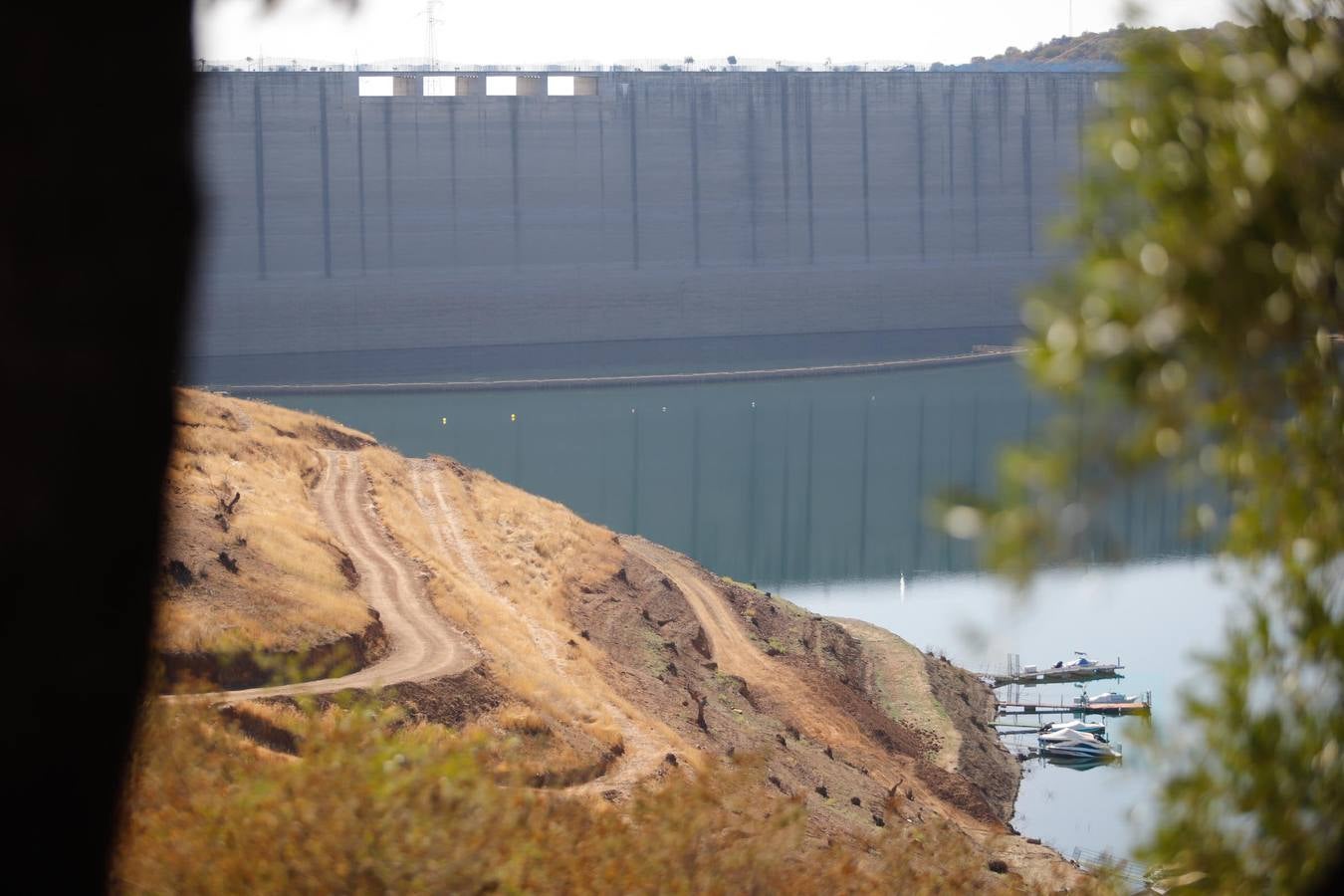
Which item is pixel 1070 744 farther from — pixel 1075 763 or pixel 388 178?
pixel 388 178

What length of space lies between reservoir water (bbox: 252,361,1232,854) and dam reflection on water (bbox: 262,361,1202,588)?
0.08 m

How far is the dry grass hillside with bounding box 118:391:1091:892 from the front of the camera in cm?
440

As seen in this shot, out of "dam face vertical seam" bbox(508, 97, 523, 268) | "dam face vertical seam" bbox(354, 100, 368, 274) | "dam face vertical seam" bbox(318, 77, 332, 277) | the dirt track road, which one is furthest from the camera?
"dam face vertical seam" bbox(508, 97, 523, 268)

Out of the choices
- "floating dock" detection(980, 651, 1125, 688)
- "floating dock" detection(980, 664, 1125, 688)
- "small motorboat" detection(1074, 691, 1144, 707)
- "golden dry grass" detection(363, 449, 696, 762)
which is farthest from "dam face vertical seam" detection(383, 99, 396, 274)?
"small motorboat" detection(1074, 691, 1144, 707)

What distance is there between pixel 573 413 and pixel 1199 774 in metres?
37.5

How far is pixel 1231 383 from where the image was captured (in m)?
2.03

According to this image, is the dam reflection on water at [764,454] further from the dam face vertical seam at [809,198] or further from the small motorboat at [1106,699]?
the dam face vertical seam at [809,198]

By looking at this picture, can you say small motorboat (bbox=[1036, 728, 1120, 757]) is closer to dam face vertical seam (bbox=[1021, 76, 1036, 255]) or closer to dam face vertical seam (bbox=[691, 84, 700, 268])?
dam face vertical seam (bbox=[691, 84, 700, 268])

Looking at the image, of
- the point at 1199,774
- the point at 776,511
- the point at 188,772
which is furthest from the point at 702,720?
the point at 776,511

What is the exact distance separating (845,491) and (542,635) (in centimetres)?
1795

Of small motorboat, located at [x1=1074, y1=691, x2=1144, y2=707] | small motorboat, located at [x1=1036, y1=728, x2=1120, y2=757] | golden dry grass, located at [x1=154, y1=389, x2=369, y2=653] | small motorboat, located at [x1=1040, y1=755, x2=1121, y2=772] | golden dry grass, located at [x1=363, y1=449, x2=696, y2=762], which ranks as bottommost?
small motorboat, located at [x1=1040, y1=755, x2=1121, y2=772]

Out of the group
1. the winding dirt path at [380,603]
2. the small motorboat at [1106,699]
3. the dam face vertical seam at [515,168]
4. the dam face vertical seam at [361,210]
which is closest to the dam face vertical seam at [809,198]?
the dam face vertical seam at [515,168]

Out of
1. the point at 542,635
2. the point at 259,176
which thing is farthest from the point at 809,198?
the point at 542,635

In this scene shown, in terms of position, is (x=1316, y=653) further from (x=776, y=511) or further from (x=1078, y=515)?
(x=776, y=511)
